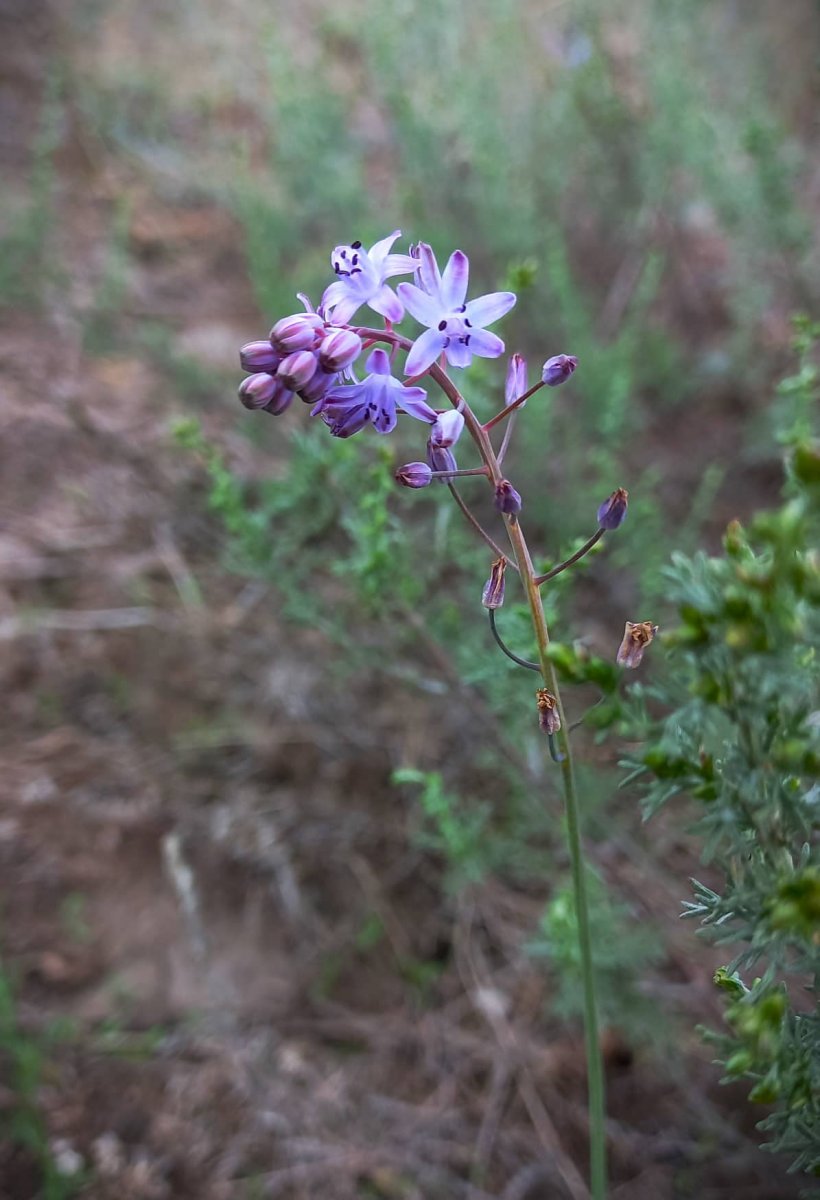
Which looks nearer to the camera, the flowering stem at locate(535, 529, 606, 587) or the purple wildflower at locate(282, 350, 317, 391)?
the purple wildflower at locate(282, 350, 317, 391)

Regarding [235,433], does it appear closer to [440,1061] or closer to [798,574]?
[440,1061]

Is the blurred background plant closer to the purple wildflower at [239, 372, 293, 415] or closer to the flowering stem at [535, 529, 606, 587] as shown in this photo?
the flowering stem at [535, 529, 606, 587]

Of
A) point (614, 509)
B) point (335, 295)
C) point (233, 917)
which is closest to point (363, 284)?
point (335, 295)

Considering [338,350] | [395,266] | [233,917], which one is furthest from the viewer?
[233,917]

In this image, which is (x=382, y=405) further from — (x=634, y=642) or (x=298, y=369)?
(x=634, y=642)

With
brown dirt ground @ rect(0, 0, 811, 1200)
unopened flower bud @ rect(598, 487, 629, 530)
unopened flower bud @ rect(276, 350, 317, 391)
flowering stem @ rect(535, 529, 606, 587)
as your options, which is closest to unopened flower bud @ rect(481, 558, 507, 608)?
flowering stem @ rect(535, 529, 606, 587)

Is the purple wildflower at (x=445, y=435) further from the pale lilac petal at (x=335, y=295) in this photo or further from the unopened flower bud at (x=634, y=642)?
the unopened flower bud at (x=634, y=642)
